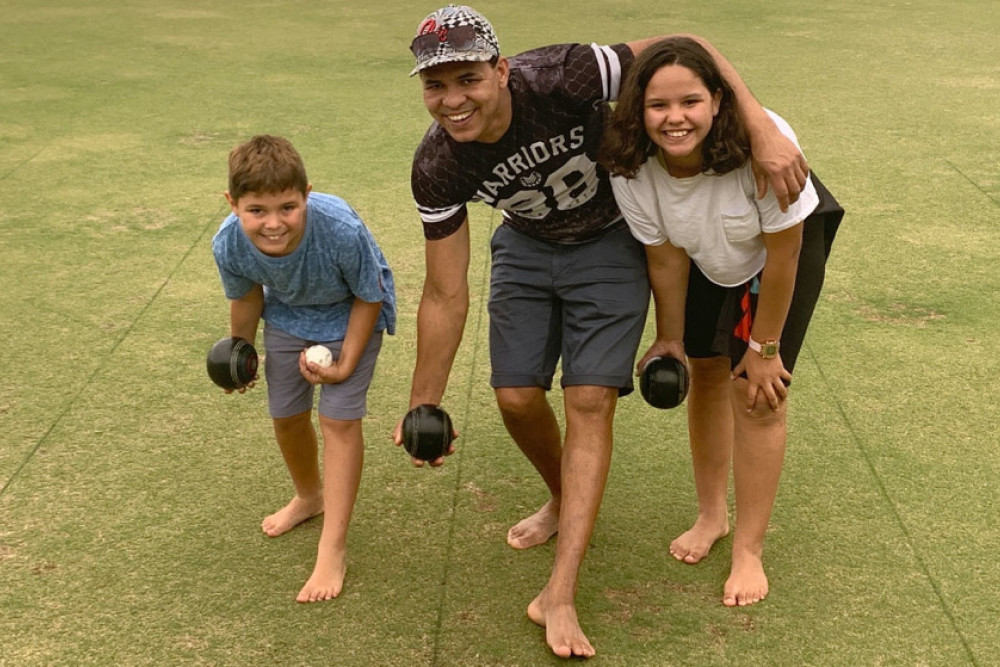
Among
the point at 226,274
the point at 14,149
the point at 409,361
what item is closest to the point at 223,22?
the point at 14,149

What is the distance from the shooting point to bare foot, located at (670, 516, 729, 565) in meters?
3.23

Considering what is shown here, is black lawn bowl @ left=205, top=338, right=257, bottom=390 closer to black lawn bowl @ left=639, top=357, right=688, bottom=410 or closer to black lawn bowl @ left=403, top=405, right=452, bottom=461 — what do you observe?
black lawn bowl @ left=403, top=405, right=452, bottom=461

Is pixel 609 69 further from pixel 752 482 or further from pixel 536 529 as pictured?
pixel 536 529

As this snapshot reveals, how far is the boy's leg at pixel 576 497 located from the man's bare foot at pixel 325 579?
503mm

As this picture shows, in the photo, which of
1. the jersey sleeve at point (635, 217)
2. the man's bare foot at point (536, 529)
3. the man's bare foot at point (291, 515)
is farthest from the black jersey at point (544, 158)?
the man's bare foot at point (291, 515)

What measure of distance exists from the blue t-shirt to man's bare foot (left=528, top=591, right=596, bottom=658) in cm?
91

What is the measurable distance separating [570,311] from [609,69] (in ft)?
2.02

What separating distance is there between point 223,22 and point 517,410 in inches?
357

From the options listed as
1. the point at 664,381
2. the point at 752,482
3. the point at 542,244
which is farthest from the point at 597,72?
the point at 752,482

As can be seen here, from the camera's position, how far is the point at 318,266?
10.3 feet

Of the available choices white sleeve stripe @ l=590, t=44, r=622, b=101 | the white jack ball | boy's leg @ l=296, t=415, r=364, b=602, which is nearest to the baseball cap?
white sleeve stripe @ l=590, t=44, r=622, b=101

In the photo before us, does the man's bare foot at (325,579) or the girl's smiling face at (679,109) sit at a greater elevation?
the girl's smiling face at (679,109)

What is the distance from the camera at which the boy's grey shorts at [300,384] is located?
3240 millimetres

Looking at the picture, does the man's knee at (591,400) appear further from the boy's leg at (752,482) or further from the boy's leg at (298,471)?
the boy's leg at (298,471)
